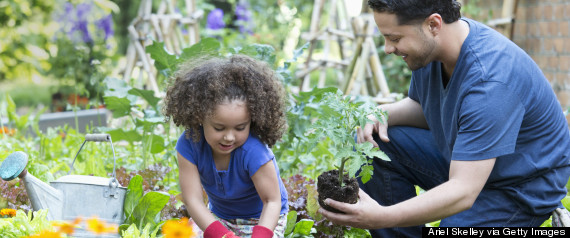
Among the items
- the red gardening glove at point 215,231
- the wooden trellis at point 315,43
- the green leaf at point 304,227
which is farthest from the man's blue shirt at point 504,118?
the wooden trellis at point 315,43

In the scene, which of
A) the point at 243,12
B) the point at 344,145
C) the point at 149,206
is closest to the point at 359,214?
the point at 344,145

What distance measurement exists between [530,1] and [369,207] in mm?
3115

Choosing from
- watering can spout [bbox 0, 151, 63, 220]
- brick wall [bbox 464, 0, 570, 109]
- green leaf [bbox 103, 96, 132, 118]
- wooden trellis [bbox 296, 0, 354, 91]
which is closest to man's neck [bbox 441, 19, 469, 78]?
watering can spout [bbox 0, 151, 63, 220]

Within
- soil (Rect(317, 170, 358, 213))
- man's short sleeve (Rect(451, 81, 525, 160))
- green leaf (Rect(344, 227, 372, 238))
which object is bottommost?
green leaf (Rect(344, 227, 372, 238))

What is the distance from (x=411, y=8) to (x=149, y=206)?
1.18 metres

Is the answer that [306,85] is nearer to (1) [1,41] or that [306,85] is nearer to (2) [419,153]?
(2) [419,153]

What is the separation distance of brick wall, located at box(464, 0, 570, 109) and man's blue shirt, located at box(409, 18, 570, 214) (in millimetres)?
2148

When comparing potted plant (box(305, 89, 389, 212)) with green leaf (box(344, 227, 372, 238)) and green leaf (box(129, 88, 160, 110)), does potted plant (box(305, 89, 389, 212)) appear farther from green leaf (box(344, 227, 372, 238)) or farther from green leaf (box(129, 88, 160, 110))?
green leaf (box(129, 88, 160, 110))

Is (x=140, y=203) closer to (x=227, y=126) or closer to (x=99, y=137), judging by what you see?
(x=99, y=137)

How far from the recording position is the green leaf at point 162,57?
2832 mm

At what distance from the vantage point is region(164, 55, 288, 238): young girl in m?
2.00

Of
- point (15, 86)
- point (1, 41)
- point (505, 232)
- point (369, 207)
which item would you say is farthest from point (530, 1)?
point (15, 86)

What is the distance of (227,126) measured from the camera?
1.99 m

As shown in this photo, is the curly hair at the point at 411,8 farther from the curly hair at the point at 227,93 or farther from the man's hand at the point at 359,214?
the man's hand at the point at 359,214
